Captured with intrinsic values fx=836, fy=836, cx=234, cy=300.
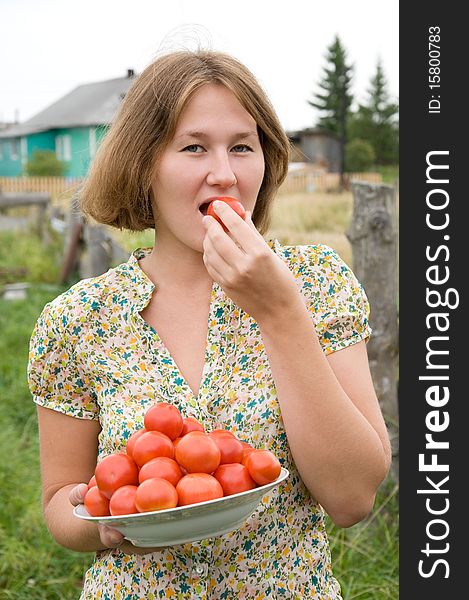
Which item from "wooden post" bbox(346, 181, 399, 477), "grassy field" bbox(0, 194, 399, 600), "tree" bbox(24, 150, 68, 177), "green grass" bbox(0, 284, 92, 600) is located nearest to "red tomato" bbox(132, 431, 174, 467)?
"grassy field" bbox(0, 194, 399, 600)

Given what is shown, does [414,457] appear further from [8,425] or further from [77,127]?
[77,127]

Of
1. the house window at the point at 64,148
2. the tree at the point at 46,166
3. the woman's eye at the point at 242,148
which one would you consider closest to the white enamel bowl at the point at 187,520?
the woman's eye at the point at 242,148

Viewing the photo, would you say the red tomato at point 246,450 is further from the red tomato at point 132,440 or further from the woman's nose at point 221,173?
the woman's nose at point 221,173

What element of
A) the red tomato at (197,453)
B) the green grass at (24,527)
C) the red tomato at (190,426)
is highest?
the red tomato at (190,426)

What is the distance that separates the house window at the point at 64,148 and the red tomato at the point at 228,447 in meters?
38.2

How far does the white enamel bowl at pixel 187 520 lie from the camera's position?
5.00 feet

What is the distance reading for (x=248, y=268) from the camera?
1.65m

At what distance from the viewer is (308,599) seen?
1.90m

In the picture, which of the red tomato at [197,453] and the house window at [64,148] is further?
the house window at [64,148]

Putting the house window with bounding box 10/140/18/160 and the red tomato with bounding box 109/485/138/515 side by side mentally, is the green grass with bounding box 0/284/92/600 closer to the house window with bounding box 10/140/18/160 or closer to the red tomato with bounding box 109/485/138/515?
the red tomato with bounding box 109/485/138/515

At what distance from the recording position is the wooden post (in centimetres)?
421

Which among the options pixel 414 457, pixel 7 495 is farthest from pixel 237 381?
pixel 7 495

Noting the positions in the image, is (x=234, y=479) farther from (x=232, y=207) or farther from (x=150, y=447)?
(x=232, y=207)

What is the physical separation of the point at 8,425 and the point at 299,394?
4.66m
